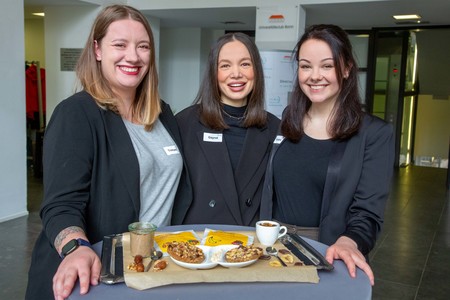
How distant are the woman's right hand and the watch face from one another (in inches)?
0.7

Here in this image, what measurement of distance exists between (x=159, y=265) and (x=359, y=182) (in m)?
0.82

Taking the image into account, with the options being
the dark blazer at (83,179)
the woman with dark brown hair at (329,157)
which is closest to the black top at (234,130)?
the woman with dark brown hair at (329,157)

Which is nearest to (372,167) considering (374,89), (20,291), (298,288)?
(298,288)

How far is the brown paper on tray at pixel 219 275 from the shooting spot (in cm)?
110

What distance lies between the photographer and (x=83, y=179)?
1448mm

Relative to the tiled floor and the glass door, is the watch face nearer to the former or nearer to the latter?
the tiled floor

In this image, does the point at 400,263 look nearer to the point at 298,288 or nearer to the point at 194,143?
the point at 194,143

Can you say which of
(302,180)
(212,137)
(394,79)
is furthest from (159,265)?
(394,79)

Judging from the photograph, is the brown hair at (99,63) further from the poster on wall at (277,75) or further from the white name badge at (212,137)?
the poster on wall at (277,75)

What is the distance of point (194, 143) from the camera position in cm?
205

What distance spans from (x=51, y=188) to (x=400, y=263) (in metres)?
3.36

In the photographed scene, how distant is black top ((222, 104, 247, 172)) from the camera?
2078 mm

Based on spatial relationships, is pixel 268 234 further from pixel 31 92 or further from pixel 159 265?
pixel 31 92

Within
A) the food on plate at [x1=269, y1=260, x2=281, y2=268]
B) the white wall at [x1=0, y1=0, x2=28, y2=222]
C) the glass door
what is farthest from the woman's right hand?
the glass door
